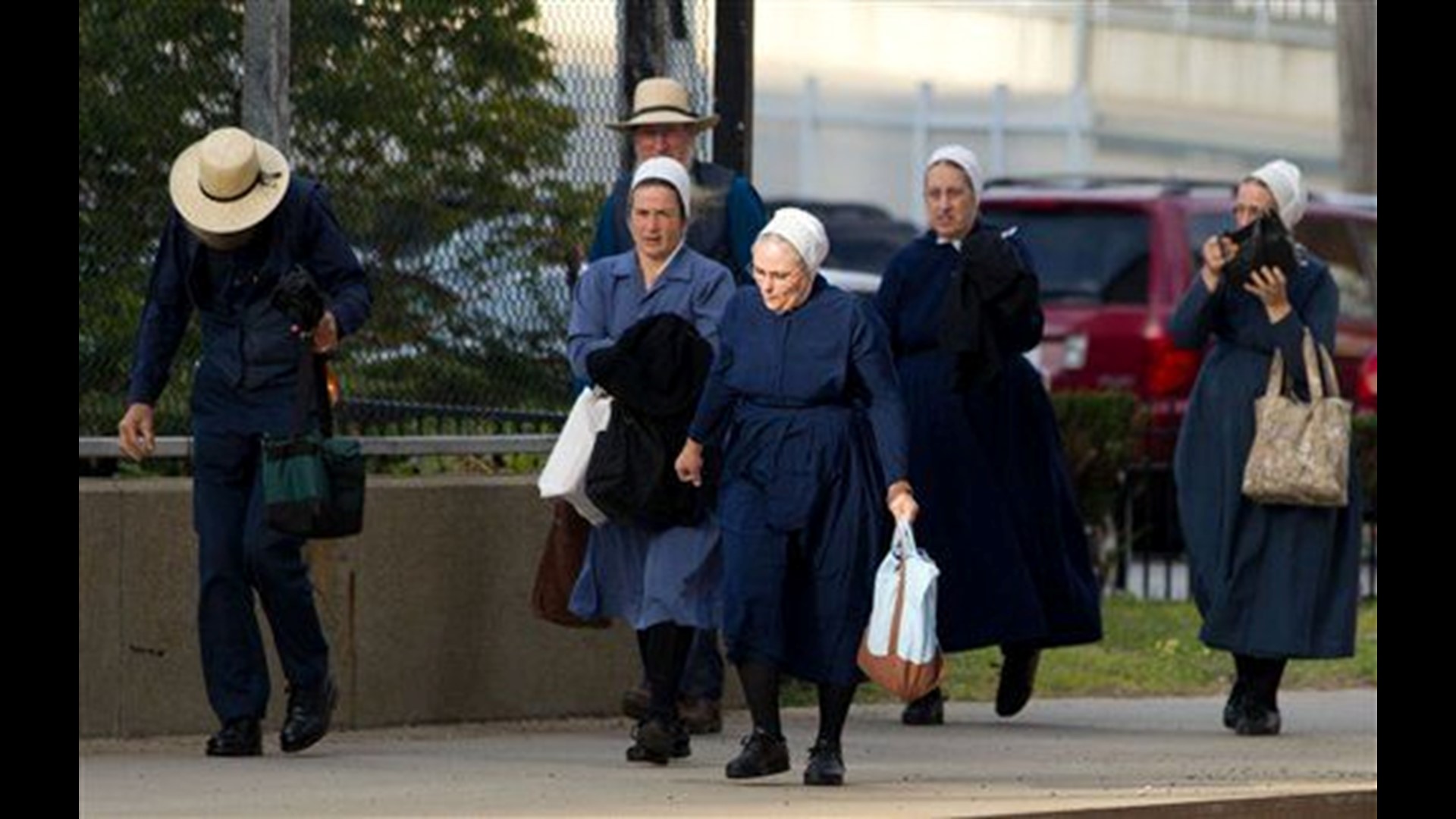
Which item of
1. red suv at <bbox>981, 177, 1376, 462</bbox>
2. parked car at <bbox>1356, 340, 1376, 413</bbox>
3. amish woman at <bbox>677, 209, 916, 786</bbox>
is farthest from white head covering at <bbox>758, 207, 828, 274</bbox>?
parked car at <bbox>1356, 340, 1376, 413</bbox>

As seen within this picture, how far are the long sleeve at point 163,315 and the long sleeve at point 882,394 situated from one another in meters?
1.88

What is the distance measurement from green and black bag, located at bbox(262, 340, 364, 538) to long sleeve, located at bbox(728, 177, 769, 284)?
1.46m

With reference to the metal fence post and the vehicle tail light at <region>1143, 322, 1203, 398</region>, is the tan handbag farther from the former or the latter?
the vehicle tail light at <region>1143, 322, 1203, 398</region>

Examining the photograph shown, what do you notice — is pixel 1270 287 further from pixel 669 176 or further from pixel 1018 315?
pixel 669 176

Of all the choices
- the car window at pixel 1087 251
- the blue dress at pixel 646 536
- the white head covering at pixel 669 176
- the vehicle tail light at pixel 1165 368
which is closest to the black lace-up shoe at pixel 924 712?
the blue dress at pixel 646 536

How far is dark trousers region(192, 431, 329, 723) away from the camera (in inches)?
495

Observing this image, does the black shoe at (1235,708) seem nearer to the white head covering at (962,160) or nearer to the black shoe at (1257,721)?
the black shoe at (1257,721)

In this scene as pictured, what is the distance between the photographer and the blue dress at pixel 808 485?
12.1 m

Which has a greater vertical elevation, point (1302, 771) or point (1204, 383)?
point (1204, 383)

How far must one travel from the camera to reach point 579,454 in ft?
42.0

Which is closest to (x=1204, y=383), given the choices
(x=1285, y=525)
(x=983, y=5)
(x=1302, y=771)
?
(x=1285, y=525)

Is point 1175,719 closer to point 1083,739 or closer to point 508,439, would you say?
point 1083,739
